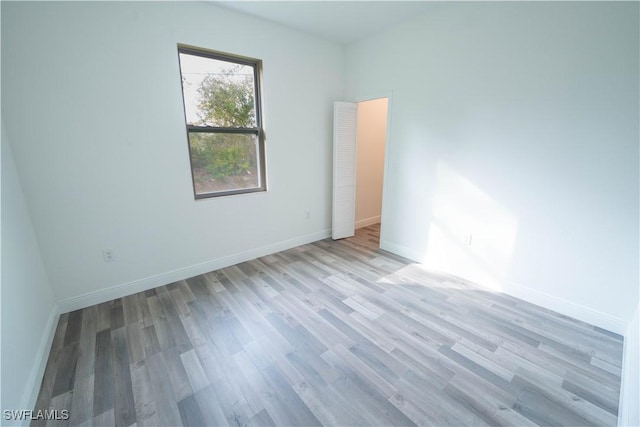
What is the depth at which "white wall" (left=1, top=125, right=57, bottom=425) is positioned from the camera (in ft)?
4.33

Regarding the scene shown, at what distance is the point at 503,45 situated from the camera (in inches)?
87.3

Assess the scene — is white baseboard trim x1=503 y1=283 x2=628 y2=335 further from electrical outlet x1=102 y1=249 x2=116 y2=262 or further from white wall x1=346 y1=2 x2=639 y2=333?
electrical outlet x1=102 y1=249 x2=116 y2=262

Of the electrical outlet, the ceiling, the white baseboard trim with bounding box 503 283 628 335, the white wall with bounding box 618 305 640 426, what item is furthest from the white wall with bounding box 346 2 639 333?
the electrical outlet

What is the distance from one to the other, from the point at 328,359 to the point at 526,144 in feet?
7.79

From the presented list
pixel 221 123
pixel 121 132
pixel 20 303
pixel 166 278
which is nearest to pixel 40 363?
pixel 20 303

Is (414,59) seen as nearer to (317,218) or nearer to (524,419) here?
(317,218)

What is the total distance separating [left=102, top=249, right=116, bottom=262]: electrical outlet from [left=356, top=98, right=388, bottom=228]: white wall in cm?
331

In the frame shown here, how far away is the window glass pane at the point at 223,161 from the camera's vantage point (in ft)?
8.97

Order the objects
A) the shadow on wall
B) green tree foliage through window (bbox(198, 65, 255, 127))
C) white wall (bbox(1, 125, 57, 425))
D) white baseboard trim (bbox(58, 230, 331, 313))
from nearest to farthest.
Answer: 1. white wall (bbox(1, 125, 57, 425))
2. white baseboard trim (bbox(58, 230, 331, 313))
3. the shadow on wall
4. green tree foliage through window (bbox(198, 65, 255, 127))

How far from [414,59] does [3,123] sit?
3.58m

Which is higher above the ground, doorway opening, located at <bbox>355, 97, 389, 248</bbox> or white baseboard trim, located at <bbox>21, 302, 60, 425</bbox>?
doorway opening, located at <bbox>355, 97, 389, 248</bbox>

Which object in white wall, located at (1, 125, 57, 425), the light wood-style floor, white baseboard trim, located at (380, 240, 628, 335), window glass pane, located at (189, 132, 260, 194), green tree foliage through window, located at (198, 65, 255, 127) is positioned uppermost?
green tree foliage through window, located at (198, 65, 255, 127)

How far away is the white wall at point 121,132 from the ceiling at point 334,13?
16 cm

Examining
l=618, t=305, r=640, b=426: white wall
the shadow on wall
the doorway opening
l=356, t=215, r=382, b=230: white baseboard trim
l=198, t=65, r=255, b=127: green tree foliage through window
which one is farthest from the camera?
→ l=356, t=215, r=382, b=230: white baseboard trim
